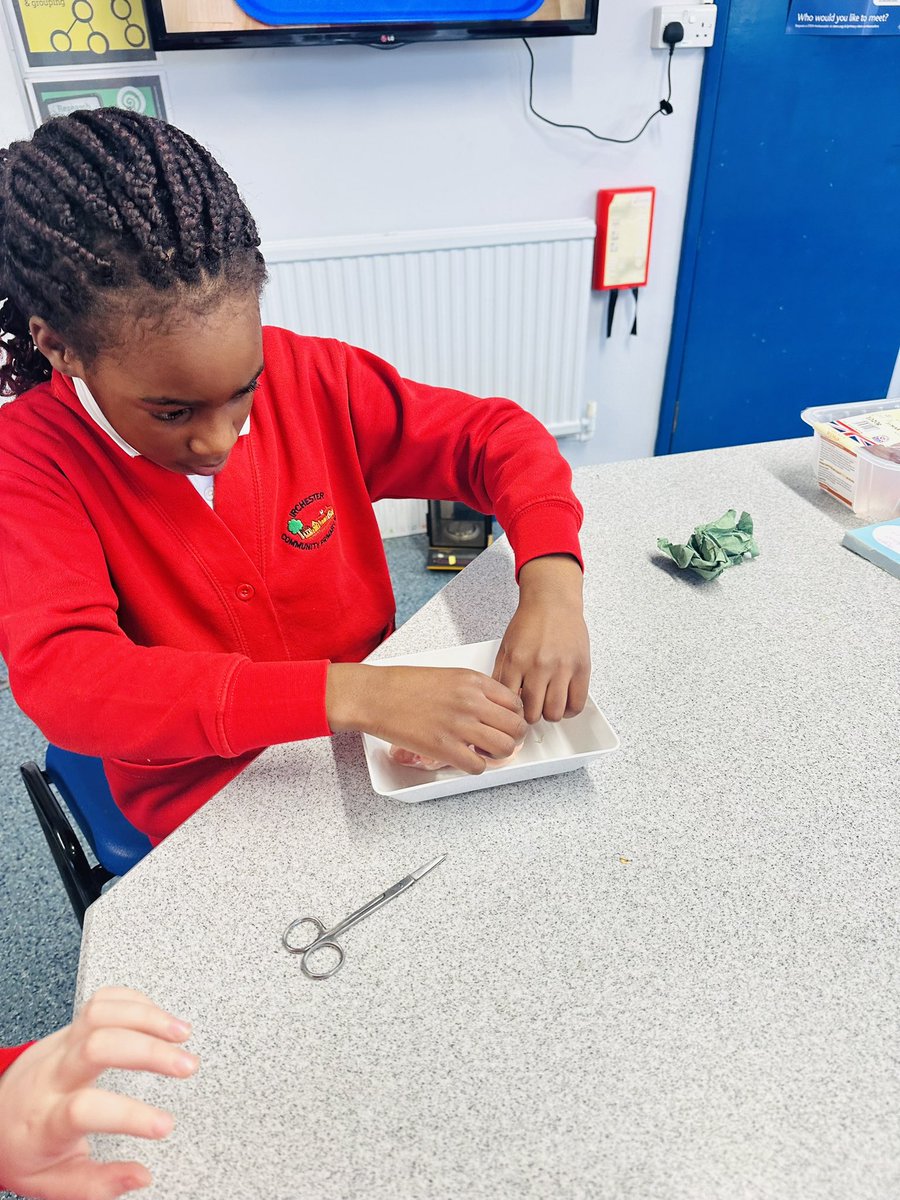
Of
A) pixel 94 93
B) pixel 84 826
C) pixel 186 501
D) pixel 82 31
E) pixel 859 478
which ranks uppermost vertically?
pixel 82 31

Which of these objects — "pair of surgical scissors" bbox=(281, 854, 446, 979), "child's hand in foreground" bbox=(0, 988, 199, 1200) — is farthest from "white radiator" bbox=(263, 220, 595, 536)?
"child's hand in foreground" bbox=(0, 988, 199, 1200)

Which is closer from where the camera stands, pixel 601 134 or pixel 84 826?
pixel 84 826

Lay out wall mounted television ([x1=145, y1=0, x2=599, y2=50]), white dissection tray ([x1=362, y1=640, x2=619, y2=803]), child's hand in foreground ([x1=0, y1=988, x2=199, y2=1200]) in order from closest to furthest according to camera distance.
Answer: child's hand in foreground ([x1=0, y1=988, x2=199, y2=1200]), white dissection tray ([x1=362, y1=640, x2=619, y2=803]), wall mounted television ([x1=145, y1=0, x2=599, y2=50])

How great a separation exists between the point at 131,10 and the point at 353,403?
1284mm

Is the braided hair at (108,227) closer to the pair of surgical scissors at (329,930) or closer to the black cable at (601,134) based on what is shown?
the pair of surgical scissors at (329,930)

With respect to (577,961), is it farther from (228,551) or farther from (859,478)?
(859,478)

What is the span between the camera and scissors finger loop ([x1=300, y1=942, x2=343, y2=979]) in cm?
57

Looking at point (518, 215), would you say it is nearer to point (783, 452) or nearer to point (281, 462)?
point (783, 452)

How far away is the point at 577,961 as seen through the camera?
573 mm

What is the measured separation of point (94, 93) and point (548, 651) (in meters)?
1.68

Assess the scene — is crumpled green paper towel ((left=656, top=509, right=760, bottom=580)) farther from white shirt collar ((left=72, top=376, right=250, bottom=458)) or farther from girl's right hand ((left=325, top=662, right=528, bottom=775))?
white shirt collar ((left=72, top=376, right=250, bottom=458))

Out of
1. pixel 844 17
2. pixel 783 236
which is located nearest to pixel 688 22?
pixel 844 17

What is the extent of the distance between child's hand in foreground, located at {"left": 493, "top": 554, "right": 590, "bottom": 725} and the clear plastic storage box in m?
0.51

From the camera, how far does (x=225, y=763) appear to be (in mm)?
848
